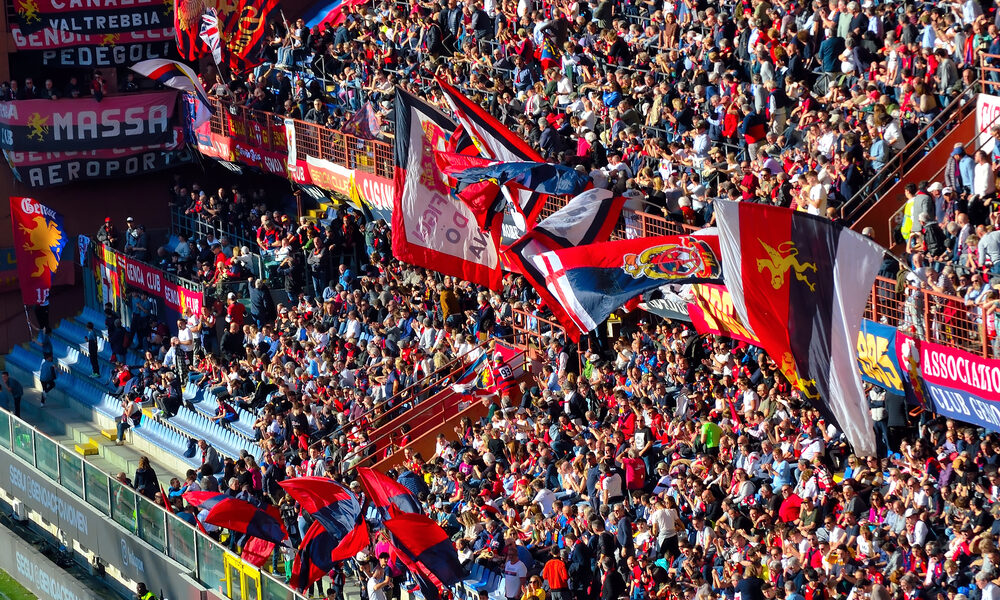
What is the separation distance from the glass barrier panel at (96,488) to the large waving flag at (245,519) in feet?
12.3

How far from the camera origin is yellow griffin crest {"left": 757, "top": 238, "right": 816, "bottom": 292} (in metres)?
19.4

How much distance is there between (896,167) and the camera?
2245cm

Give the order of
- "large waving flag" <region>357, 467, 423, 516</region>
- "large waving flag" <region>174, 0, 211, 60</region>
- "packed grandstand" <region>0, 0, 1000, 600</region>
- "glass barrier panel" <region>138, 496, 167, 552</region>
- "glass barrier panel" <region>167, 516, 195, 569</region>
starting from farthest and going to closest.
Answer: "large waving flag" <region>174, 0, 211, 60</region>, "glass barrier panel" <region>138, 496, 167, 552</region>, "glass barrier panel" <region>167, 516, 195, 569</region>, "large waving flag" <region>357, 467, 423, 516</region>, "packed grandstand" <region>0, 0, 1000, 600</region>

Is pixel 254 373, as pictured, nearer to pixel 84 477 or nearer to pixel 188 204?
pixel 84 477

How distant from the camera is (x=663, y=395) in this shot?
77.4 feet

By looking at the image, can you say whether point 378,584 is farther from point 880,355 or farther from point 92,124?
point 92,124

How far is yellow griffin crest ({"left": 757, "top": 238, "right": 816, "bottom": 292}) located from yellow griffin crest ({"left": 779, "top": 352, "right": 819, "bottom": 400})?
0.80m

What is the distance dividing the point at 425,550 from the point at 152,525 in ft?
18.5

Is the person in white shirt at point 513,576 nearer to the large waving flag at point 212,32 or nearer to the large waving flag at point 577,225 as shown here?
the large waving flag at point 577,225

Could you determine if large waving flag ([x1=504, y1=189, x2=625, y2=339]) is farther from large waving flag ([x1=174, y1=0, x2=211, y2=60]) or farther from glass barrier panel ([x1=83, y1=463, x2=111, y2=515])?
large waving flag ([x1=174, y1=0, x2=211, y2=60])

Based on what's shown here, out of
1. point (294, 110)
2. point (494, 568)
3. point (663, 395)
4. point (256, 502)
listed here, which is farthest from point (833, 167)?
point (294, 110)

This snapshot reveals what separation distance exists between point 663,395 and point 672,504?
250 centimetres

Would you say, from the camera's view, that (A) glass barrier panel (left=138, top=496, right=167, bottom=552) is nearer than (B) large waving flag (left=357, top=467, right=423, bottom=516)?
No

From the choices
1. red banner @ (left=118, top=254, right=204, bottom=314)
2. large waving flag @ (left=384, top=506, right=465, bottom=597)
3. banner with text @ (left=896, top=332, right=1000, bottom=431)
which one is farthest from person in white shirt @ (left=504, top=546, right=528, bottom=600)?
red banner @ (left=118, top=254, right=204, bottom=314)
